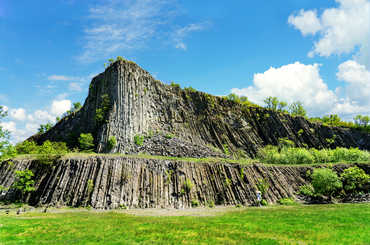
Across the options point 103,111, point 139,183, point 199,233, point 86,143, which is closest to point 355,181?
point 139,183

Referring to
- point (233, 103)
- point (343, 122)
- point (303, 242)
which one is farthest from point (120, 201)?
point (343, 122)

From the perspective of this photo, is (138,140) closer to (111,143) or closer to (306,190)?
(111,143)

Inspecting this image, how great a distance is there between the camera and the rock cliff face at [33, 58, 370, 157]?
4484 cm

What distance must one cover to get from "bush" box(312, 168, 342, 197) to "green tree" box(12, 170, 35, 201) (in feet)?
117

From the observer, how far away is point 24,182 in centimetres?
2802

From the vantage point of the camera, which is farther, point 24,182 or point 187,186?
point 187,186

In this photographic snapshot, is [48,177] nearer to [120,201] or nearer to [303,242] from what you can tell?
[120,201]

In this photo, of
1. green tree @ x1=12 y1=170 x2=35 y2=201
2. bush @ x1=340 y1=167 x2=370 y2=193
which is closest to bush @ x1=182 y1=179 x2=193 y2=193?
green tree @ x1=12 y1=170 x2=35 y2=201

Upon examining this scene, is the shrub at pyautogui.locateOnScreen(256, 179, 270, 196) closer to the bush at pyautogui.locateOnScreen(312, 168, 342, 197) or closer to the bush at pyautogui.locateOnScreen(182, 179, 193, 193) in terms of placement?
the bush at pyautogui.locateOnScreen(312, 168, 342, 197)

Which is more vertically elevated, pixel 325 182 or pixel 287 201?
pixel 325 182

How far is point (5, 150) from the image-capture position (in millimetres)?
24938

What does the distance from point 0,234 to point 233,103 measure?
60.8 m

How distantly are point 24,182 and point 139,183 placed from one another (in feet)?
43.7

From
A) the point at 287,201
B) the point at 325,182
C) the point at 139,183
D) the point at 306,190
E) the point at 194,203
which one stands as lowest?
the point at 287,201
